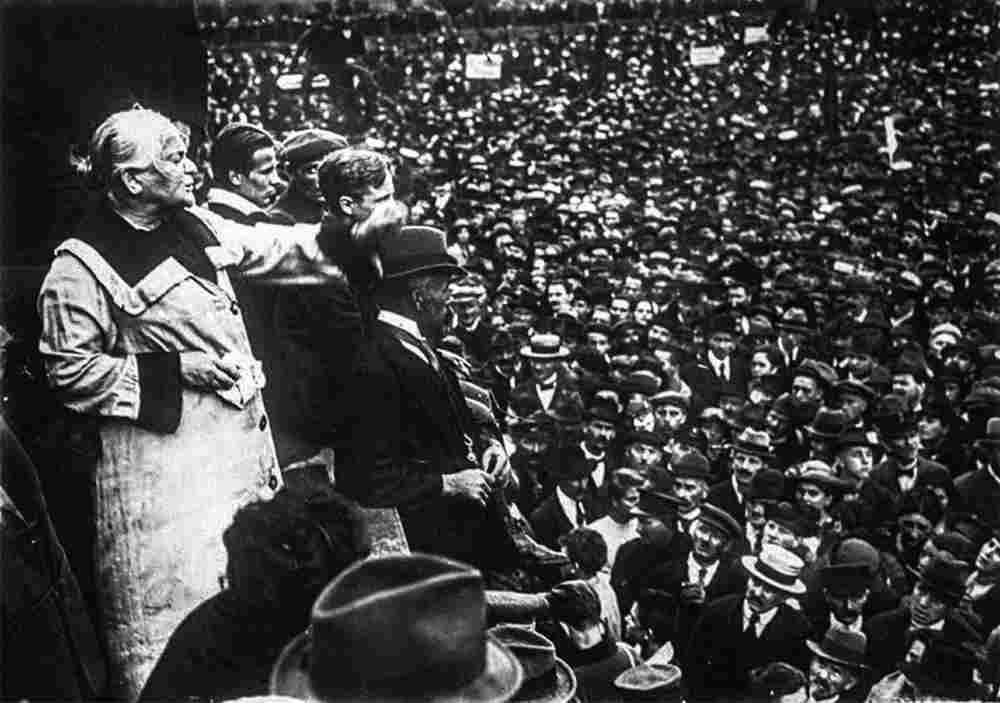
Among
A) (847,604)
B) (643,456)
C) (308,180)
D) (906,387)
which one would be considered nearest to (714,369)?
(643,456)

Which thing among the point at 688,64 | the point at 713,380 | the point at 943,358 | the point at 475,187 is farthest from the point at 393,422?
the point at 943,358

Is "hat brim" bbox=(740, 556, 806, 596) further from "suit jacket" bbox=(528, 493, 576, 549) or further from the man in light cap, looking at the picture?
the man in light cap

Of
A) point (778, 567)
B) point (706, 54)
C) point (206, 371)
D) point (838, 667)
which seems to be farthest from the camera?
point (706, 54)

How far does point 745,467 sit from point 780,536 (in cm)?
41

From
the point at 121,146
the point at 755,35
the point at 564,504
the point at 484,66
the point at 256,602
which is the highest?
the point at 755,35

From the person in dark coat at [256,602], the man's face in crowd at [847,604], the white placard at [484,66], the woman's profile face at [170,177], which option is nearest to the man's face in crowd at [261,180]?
the woman's profile face at [170,177]

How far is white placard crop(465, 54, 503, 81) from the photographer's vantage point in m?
5.71

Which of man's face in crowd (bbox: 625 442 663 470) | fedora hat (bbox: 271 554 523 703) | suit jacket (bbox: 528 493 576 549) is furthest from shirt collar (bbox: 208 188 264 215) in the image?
man's face in crowd (bbox: 625 442 663 470)

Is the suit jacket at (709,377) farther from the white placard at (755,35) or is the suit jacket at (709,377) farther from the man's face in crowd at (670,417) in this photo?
the white placard at (755,35)

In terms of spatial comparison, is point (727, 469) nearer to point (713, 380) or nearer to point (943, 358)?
point (713, 380)

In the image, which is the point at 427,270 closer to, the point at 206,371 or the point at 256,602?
the point at 206,371

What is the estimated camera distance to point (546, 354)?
5473 mm

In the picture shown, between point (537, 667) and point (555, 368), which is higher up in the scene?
point (555, 368)

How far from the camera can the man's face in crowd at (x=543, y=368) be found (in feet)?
17.8
